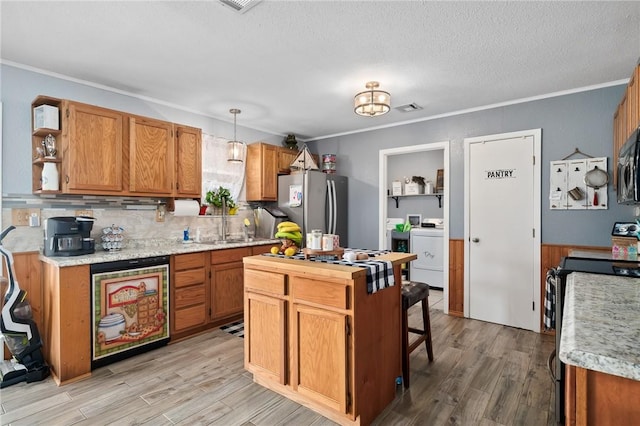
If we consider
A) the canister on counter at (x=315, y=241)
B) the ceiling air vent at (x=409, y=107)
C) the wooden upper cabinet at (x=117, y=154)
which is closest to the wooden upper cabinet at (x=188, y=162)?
the wooden upper cabinet at (x=117, y=154)

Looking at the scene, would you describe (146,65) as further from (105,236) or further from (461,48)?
(461,48)

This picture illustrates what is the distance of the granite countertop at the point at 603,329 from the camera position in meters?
0.75

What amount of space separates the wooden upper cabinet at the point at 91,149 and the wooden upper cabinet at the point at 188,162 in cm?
57

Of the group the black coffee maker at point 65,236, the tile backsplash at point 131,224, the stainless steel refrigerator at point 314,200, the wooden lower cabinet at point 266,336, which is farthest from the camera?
the stainless steel refrigerator at point 314,200

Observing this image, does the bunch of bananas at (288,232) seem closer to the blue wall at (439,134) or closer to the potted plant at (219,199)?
the potted plant at (219,199)

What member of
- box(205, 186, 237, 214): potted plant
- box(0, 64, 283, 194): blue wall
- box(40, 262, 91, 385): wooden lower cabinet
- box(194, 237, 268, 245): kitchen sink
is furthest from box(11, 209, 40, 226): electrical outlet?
box(205, 186, 237, 214): potted plant

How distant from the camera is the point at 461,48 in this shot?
2.45 metres

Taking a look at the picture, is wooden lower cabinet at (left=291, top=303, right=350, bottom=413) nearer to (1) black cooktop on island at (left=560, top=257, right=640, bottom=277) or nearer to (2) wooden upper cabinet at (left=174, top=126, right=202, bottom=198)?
(1) black cooktop on island at (left=560, top=257, right=640, bottom=277)

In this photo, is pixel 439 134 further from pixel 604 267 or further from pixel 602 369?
pixel 602 369

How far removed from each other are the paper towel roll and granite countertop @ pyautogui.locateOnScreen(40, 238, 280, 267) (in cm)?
36

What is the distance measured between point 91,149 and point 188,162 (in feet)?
3.00

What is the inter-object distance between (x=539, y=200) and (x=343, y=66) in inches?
99.5

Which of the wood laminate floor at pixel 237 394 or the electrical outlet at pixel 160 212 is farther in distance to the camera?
the electrical outlet at pixel 160 212

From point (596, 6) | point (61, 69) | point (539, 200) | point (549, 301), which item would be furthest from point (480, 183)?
point (61, 69)
